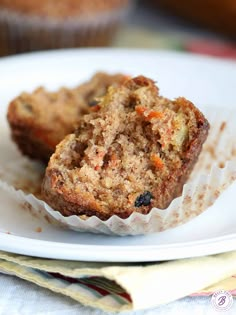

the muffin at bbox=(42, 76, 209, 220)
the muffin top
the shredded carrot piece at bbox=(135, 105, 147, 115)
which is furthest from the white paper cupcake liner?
the muffin top

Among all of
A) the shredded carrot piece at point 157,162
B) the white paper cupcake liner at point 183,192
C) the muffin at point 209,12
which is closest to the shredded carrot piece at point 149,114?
the shredded carrot piece at point 157,162

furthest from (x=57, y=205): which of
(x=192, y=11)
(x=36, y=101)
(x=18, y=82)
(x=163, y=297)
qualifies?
(x=192, y=11)

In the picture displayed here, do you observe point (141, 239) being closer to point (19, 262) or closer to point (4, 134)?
point (19, 262)

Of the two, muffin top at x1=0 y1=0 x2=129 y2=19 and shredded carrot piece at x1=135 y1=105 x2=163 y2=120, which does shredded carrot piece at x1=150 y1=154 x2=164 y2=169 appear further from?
muffin top at x1=0 y1=0 x2=129 y2=19

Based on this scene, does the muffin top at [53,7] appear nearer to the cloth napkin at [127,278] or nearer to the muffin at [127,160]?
the muffin at [127,160]

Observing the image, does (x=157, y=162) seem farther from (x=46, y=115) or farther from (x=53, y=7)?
(x=53, y=7)
